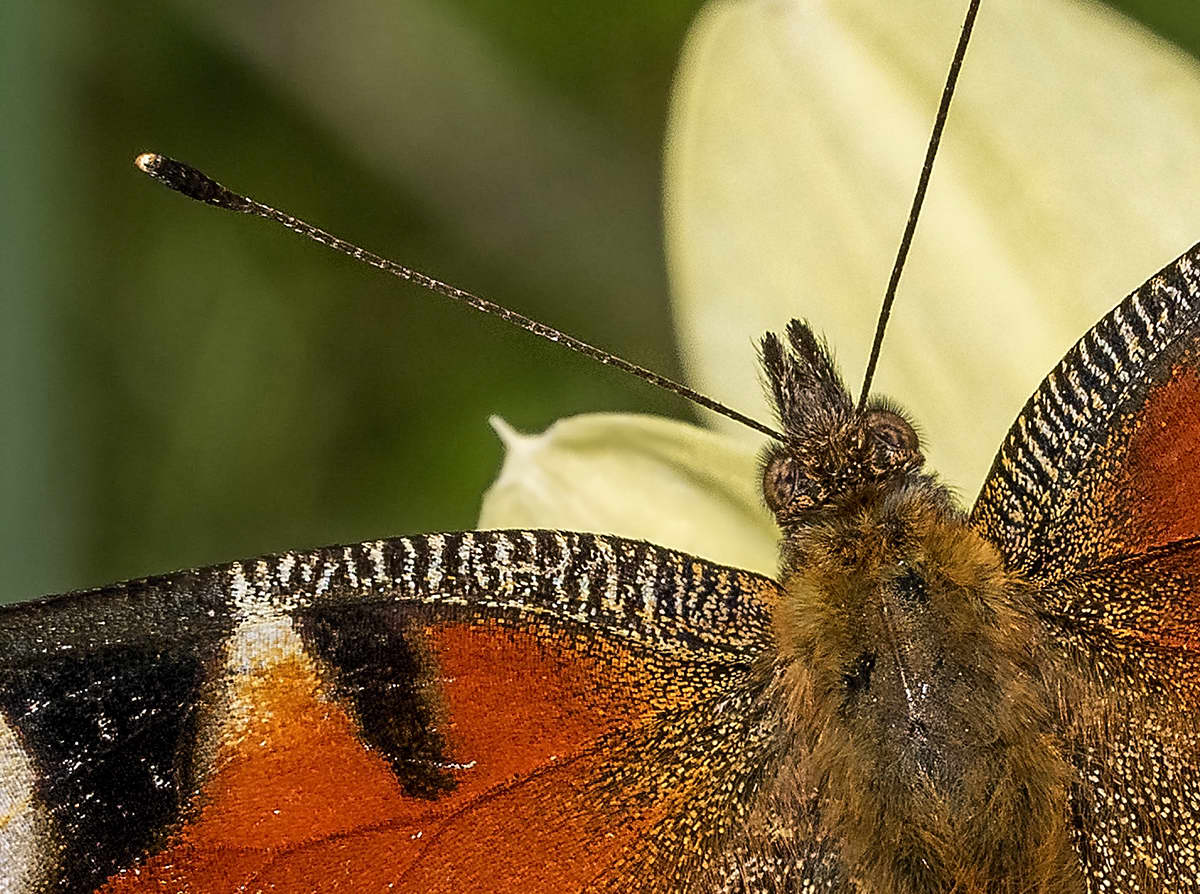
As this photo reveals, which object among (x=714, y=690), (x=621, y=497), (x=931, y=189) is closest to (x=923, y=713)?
(x=714, y=690)

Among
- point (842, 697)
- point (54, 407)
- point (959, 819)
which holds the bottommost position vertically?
point (959, 819)

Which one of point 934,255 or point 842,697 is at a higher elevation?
point 934,255

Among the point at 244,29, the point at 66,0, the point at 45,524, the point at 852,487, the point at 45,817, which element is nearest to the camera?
the point at 45,817

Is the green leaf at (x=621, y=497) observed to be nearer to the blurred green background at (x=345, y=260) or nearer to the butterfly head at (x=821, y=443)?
the butterfly head at (x=821, y=443)

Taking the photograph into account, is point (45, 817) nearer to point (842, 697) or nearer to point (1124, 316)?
point (842, 697)

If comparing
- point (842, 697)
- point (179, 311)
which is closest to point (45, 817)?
point (842, 697)

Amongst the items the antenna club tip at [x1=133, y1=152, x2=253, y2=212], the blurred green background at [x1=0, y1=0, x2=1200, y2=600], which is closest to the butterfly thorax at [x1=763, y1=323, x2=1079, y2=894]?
the antenna club tip at [x1=133, y1=152, x2=253, y2=212]

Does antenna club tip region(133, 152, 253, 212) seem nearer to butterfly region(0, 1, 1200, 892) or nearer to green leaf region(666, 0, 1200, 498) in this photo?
butterfly region(0, 1, 1200, 892)
